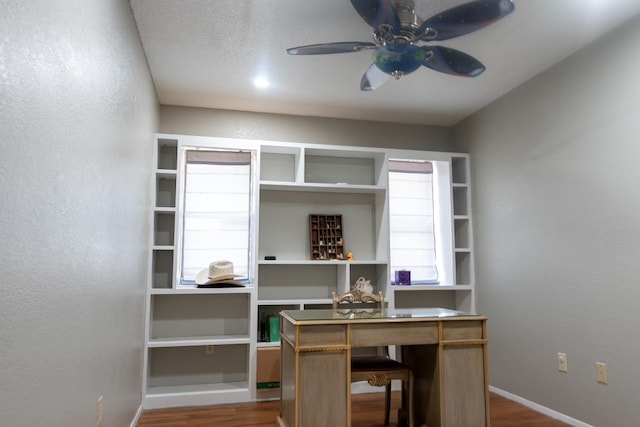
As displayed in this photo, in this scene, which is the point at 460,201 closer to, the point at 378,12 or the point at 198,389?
the point at 378,12

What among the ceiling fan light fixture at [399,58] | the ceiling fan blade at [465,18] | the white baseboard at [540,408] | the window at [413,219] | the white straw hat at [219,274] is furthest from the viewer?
the window at [413,219]

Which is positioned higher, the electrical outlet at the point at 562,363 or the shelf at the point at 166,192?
the shelf at the point at 166,192

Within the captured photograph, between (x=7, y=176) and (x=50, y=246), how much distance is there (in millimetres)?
367

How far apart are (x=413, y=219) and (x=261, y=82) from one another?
212cm

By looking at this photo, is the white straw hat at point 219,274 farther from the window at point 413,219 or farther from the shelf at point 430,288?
the window at point 413,219

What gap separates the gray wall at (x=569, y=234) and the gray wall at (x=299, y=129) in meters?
0.78

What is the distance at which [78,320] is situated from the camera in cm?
171

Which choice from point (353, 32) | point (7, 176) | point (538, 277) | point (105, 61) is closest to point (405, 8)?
point (353, 32)

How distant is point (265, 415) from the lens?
334cm

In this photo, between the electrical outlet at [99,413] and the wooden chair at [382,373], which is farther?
the wooden chair at [382,373]

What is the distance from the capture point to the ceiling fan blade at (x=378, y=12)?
199cm

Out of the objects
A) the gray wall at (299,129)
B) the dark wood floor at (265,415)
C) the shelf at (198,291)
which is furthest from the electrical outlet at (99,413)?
the gray wall at (299,129)

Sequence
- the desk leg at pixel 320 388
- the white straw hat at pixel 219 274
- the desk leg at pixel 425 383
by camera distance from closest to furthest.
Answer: the desk leg at pixel 320 388
the desk leg at pixel 425 383
the white straw hat at pixel 219 274

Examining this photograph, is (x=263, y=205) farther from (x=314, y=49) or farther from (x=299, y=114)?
(x=314, y=49)
